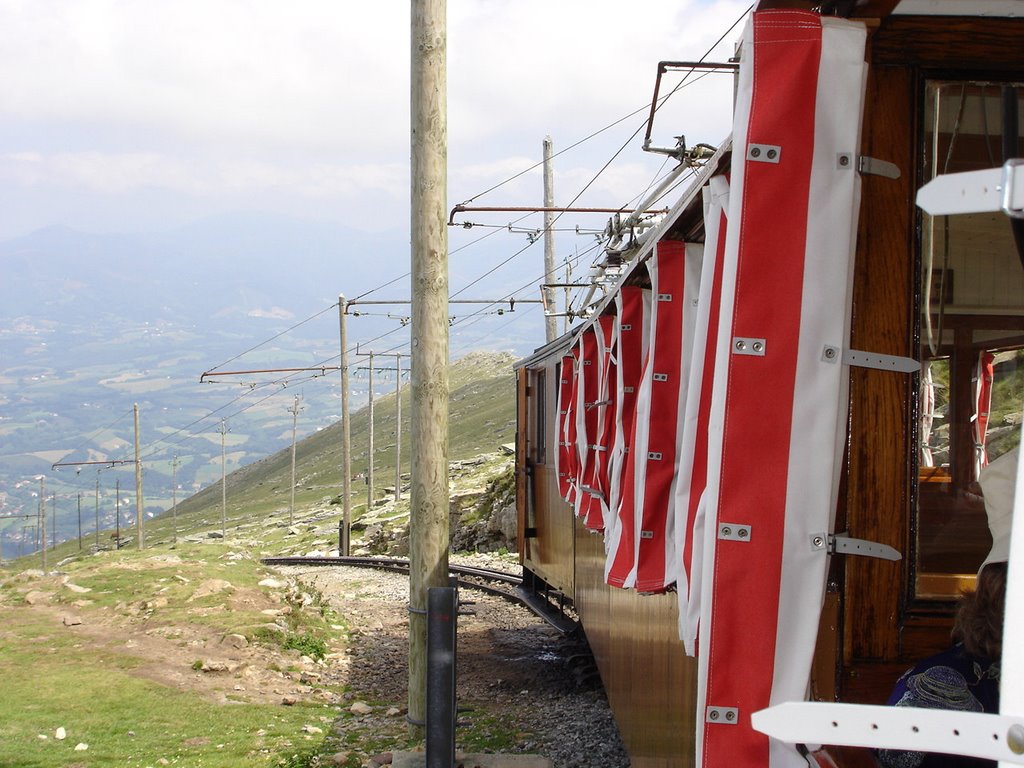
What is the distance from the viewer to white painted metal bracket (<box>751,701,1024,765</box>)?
134 cm

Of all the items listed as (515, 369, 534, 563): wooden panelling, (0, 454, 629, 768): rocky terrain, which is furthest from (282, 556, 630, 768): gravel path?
(515, 369, 534, 563): wooden panelling

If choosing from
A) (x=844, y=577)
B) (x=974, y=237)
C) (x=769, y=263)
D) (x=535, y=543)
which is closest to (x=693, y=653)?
(x=844, y=577)

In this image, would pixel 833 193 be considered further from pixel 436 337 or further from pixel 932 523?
pixel 436 337

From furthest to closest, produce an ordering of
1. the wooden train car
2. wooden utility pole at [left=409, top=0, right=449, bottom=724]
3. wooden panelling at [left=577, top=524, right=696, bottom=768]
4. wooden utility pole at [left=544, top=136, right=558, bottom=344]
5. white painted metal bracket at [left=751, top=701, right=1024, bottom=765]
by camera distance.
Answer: wooden utility pole at [left=544, top=136, right=558, bottom=344] → wooden utility pole at [left=409, top=0, right=449, bottom=724] → wooden panelling at [left=577, top=524, right=696, bottom=768] → the wooden train car → white painted metal bracket at [left=751, top=701, right=1024, bottom=765]

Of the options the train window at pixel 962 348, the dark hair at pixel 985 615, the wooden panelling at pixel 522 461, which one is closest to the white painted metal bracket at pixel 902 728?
the dark hair at pixel 985 615

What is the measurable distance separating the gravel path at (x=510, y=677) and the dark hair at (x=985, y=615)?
5438 millimetres

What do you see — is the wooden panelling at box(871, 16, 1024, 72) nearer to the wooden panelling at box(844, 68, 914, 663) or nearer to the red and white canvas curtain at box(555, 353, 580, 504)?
the wooden panelling at box(844, 68, 914, 663)

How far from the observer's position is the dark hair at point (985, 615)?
2.68m

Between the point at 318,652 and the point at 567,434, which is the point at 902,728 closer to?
the point at 567,434

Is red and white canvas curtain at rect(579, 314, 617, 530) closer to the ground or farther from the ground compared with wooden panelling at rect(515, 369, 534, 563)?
farther from the ground

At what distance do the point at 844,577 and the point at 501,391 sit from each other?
141 metres

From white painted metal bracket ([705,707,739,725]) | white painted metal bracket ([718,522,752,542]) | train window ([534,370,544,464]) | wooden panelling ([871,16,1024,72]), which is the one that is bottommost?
train window ([534,370,544,464])

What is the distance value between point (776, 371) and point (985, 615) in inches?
33.2

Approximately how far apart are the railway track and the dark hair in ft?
15.5
